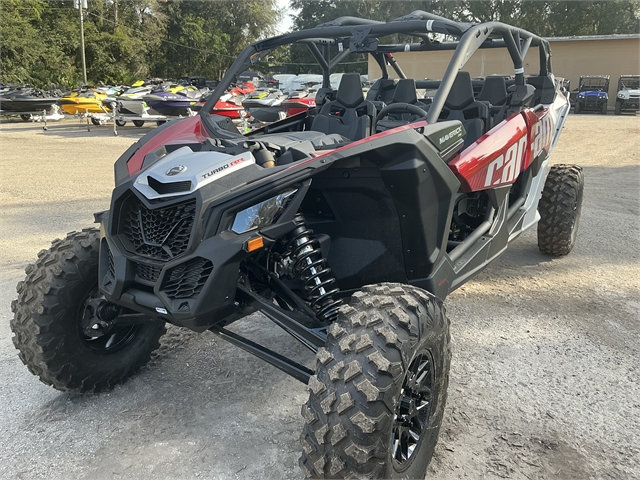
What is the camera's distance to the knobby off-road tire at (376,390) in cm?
204

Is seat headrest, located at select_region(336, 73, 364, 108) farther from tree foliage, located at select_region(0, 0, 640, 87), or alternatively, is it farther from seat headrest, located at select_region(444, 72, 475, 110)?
tree foliage, located at select_region(0, 0, 640, 87)

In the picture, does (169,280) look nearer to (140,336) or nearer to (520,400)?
(140,336)

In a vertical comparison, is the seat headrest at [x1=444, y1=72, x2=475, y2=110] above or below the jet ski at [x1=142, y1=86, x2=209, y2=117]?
above

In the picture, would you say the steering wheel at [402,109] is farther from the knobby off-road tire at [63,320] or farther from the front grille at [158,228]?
the knobby off-road tire at [63,320]

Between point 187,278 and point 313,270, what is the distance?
585 millimetres

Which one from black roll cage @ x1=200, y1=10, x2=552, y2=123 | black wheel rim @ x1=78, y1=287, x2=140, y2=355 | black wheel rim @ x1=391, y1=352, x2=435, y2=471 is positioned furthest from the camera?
black roll cage @ x1=200, y1=10, x2=552, y2=123

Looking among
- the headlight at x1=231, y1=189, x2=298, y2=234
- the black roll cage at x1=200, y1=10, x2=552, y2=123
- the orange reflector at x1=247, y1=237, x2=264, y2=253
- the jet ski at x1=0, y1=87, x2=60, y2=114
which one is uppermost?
the black roll cage at x1=200, y1=10, x2=552, y2=123

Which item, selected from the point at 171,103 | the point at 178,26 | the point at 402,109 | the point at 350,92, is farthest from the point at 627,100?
the point at 178,26

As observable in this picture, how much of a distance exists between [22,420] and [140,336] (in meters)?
0.70

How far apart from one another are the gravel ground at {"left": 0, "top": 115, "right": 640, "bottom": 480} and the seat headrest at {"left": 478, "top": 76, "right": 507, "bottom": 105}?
4.82 ft

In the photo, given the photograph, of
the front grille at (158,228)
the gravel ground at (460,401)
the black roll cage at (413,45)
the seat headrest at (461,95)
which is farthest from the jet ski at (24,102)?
the front grille at (158,228)

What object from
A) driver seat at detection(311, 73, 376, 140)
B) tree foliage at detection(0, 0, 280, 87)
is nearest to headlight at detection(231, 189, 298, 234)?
driver seat at detection(311, 73, 376, 140)

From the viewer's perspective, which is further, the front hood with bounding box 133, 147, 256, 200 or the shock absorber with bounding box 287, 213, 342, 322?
the shock absorber with bounding box 287, 213, 342, 322

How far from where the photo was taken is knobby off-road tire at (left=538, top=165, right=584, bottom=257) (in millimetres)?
5086
